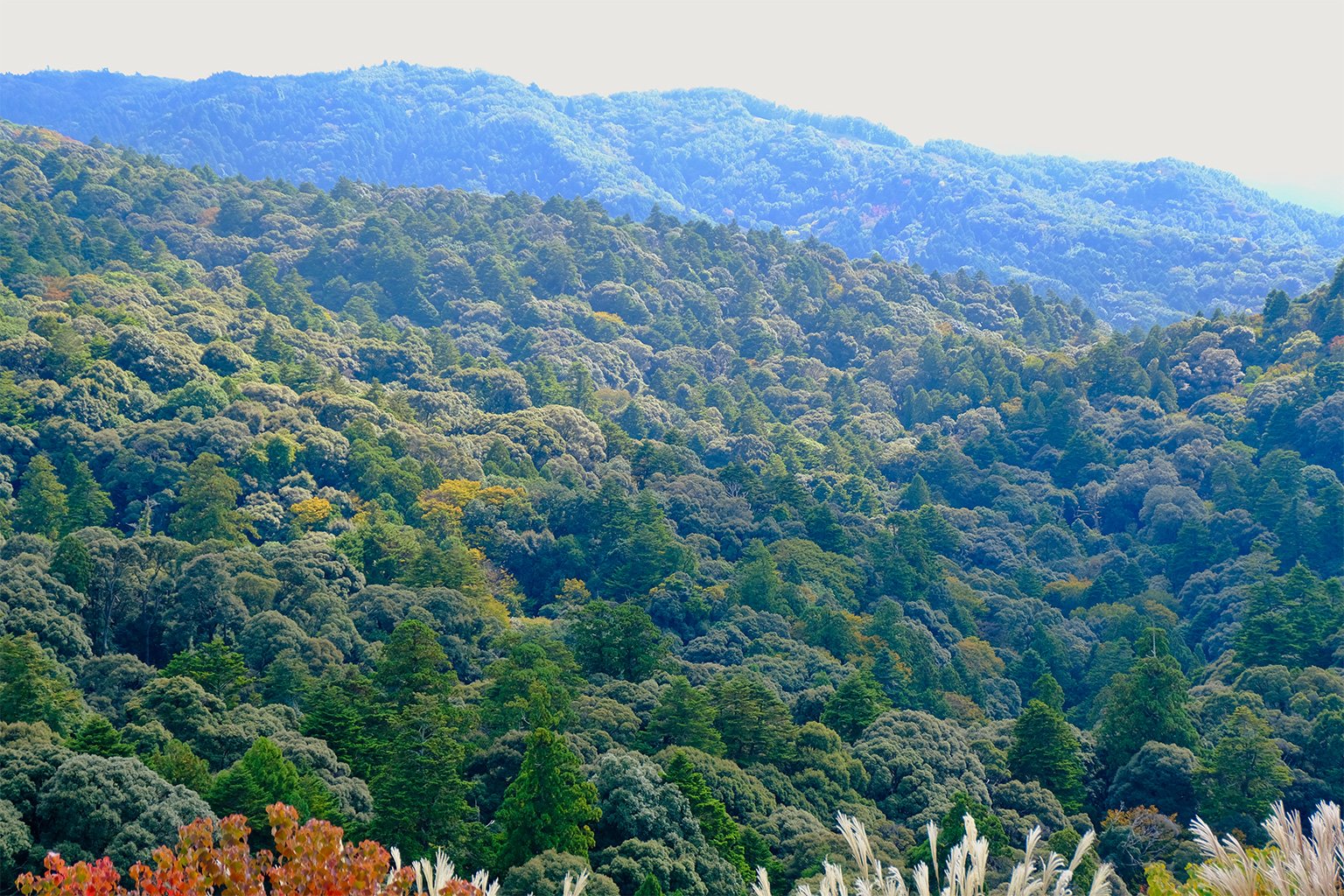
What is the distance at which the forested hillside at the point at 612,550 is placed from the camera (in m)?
32.8

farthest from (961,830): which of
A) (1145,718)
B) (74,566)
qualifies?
(74,566)

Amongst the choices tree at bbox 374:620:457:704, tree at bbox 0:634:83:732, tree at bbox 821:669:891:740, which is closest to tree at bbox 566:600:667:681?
tree at bbox 821:669:891:740

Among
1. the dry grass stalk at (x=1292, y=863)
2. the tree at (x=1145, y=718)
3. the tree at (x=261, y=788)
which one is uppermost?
the dry grass stalk at (x=1292, y=863)

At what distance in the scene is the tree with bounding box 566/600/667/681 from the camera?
146 feet

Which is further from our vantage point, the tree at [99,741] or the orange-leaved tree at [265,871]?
the tree at [99,741]

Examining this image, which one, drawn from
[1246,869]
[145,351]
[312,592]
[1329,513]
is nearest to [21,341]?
[145,351]

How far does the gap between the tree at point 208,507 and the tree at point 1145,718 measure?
98.9 feet

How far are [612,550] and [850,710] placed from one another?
60.4 ft

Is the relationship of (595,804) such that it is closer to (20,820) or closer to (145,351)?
(20,820)

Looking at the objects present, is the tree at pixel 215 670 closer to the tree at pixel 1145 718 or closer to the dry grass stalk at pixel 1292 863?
the tree at pixel 1145 718

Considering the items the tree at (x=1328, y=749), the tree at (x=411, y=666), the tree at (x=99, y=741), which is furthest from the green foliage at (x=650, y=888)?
the tree at (x=1328, y=749)

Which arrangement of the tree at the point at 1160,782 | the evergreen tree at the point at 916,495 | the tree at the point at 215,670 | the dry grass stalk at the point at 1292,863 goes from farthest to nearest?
1. the evergreen tree at the point at 916,495
2. the tree at the point at 1160,782
3. the tree at the point at 215,670
4. the dry grass stalk at the point at 1292,863

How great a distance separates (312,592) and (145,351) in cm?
2462

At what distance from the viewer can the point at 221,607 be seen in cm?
4400
